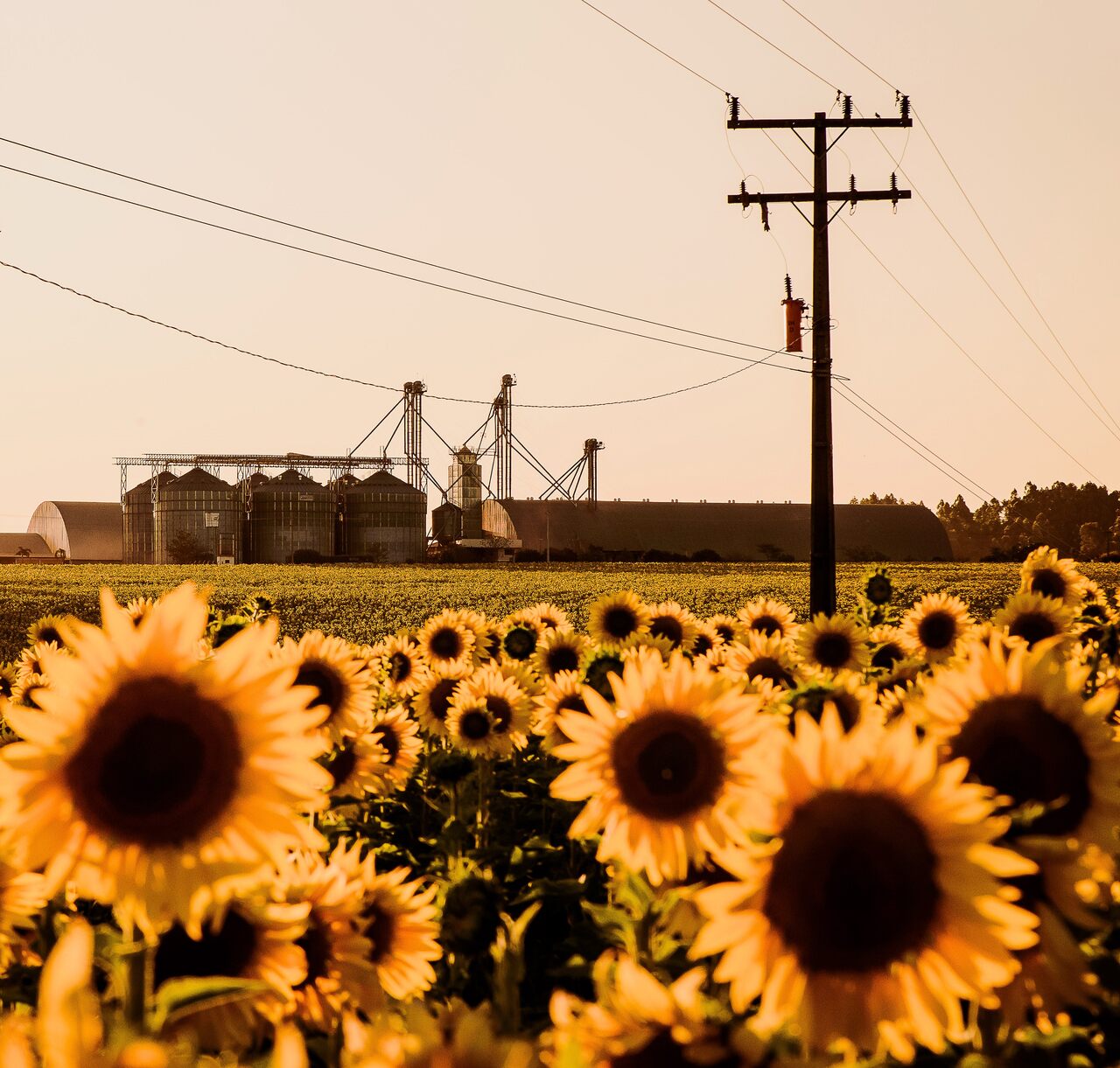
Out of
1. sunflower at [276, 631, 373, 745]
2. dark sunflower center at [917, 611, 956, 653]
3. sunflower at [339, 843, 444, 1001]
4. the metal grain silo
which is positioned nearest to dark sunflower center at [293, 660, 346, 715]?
sunflower at [276, 631, 373, 745]

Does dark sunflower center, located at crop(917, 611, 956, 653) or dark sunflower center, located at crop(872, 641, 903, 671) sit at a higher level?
dark sunflower center, located at crop(917, 611, 956, 653)

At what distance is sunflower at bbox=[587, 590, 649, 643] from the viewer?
5.82 m

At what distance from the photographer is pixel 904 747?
127cm

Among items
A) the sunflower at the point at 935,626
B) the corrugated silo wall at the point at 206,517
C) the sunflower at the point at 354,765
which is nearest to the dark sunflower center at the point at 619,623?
the sunflower at the point at 935,626

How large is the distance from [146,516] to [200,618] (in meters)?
70.3

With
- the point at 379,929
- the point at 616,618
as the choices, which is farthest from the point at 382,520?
the point at 379,929

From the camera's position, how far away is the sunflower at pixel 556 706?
4137 mm

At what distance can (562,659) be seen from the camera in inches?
223

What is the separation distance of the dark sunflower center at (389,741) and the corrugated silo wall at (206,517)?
6093cm

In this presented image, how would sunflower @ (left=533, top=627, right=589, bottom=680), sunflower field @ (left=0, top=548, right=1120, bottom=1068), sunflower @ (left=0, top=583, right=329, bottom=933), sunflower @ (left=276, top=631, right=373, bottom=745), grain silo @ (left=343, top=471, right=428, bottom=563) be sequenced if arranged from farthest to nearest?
grain silo @ (left=343, top=471, right=428, bottom=563) < sunflower @ (left=533, top=627, right=589, bottom=680) < sunflower @ (left=276, top=631, right=373, bottom=745) < sunflower @ (left=0, top=583, right=329, bottom=933) < sunflower field @ (left=0, top=548, right=1120, bottom=1068)

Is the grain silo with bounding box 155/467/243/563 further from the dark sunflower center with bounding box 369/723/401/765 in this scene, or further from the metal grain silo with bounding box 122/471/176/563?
the dark sunflower center with bounding box 369/723/401/765

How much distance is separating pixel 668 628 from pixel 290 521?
193ft

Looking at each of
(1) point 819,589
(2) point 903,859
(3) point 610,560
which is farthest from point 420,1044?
(3) point 610,560

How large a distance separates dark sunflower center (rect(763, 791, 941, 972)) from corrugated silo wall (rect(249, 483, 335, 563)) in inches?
Result: 2431
